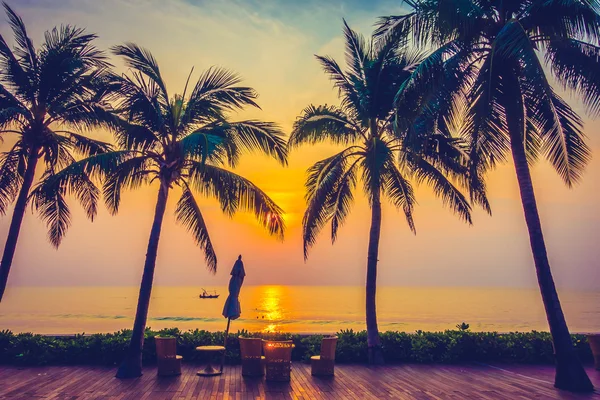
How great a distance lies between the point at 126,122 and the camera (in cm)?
1122

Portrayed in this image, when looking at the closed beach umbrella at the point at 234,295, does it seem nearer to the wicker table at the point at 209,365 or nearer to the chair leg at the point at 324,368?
the wicker table at the point at 209,365

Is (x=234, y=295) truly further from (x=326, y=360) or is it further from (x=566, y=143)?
(x=566, y=143)

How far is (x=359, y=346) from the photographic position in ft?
38.7

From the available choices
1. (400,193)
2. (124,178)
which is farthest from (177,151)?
(400,193)

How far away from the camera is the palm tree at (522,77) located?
840cm

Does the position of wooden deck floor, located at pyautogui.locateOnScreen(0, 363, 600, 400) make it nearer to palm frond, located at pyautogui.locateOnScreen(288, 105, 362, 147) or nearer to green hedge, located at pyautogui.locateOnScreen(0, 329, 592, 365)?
green hedge, located at pyautogui.locateOnScreen(0, 329, 592, 365)

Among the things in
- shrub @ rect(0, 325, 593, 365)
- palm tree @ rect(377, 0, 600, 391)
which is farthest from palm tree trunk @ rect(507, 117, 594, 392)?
shrub @ rect(0, 325, 593, 365)

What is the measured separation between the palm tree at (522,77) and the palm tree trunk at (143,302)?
6.02 meters

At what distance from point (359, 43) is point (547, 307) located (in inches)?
315

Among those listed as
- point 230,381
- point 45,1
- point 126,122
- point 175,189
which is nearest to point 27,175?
point 126,122

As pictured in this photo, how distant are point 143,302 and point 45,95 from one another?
18.9 feet

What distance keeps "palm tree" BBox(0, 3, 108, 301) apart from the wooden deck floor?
337cm

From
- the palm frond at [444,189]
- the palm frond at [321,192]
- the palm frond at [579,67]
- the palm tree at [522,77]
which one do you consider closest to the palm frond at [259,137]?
the palm frond at [321,192]

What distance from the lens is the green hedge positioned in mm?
10906
